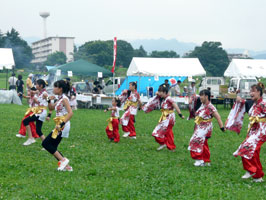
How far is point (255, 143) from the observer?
7191 millimetres

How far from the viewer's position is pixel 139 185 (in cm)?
684

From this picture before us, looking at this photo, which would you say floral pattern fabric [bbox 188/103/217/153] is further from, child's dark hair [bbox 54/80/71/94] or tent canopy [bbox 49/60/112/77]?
tent canopy [bbox 49/60/112/77]

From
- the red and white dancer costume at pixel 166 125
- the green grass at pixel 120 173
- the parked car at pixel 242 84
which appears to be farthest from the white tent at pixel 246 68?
the red and white dancer costume at pixel 166 125

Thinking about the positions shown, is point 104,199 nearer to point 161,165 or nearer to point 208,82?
point 161,165

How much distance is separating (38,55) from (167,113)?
A: 474ft

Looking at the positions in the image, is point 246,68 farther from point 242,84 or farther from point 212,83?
point 212,83

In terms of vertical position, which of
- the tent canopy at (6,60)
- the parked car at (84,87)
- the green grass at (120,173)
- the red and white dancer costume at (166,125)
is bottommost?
the parked car at (84,87)

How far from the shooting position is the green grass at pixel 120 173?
6.34 metres

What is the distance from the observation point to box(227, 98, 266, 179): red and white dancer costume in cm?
716

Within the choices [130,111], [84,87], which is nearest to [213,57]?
[84,87]

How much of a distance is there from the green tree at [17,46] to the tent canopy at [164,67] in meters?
48.4

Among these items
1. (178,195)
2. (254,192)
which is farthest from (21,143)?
(254,192)

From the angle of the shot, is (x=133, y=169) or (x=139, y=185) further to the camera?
(x=133, y=169)

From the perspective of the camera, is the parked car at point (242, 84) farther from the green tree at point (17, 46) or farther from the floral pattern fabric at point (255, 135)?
the green tree at point (17, 46)
